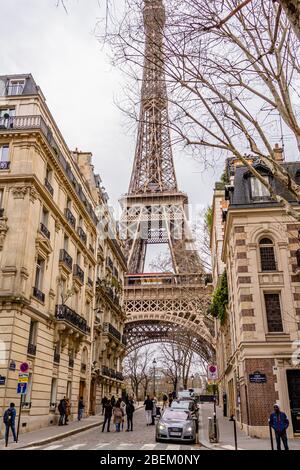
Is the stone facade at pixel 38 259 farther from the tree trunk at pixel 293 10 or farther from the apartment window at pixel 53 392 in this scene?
the tree trunk at pixel 293 10

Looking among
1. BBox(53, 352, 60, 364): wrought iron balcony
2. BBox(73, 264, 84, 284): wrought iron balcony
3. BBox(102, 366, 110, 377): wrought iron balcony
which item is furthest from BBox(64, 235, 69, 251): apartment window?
BBox(102, 366, 110, 377): wrought iron balcony

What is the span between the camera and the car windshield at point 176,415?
53.9 ft

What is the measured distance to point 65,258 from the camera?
25.5 m

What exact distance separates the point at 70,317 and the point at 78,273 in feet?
13.2

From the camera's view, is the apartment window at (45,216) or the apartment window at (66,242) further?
the apartment window at (66,242)

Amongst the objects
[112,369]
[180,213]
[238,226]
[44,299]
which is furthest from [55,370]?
[180,213]

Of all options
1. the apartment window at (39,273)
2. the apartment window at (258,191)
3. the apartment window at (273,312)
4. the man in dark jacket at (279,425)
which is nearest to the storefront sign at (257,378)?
the apartment window at (273,312)

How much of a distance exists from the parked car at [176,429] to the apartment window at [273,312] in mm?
5462

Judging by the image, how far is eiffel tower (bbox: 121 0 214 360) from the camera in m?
43.2

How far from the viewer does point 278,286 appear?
1905 centimetres

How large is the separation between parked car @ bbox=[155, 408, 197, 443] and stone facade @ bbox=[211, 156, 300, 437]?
2926 mm

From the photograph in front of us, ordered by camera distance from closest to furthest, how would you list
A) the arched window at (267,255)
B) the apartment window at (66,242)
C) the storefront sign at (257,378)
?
1. the storefront sign at (257,378)
2. the arched window at (267,255)
3. the apartment window at (66,242)

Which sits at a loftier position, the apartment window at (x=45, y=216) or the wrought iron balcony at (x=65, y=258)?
the apartment window at (x=45, y=216)
